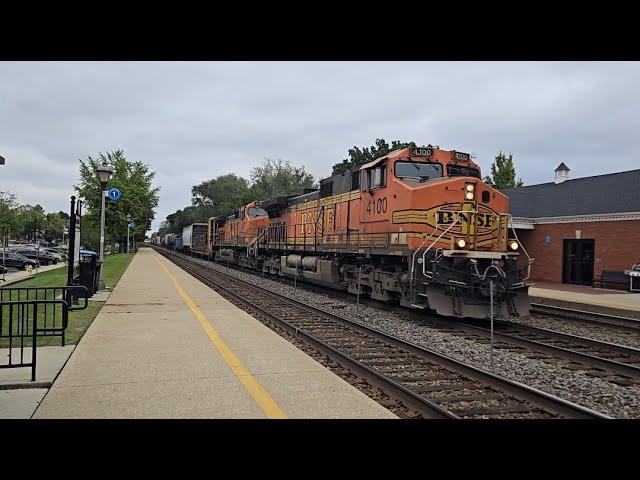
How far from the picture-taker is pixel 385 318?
12.2 m

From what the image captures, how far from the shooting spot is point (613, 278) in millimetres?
23078

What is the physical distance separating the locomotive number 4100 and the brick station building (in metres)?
15.7

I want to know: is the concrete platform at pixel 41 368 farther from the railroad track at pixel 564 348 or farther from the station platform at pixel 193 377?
the railroad track at pixel 564 348

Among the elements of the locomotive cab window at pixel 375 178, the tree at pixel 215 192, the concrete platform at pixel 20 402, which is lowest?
the concrete platform at pixel 20 402

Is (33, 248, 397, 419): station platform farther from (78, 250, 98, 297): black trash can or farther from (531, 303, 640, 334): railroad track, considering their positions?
(531, 303, 640, 334): railroad track

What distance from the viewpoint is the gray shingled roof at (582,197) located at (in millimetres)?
25017

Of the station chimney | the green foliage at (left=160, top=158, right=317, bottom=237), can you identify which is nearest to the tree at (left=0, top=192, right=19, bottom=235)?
the green foliage at (left=160, top=158, right=317, bottom=237)

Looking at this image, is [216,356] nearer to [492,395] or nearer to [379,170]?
[492,395]

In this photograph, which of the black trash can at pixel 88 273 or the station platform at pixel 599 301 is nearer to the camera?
the black trash can at pixel 88 273

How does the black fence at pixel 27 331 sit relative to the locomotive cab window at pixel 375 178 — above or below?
below

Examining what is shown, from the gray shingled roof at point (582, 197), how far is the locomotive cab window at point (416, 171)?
1547 cm

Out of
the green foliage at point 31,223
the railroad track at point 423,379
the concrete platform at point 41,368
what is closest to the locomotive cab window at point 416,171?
the railroad track at point 423,379

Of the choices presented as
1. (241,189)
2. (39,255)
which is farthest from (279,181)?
(39,255)
